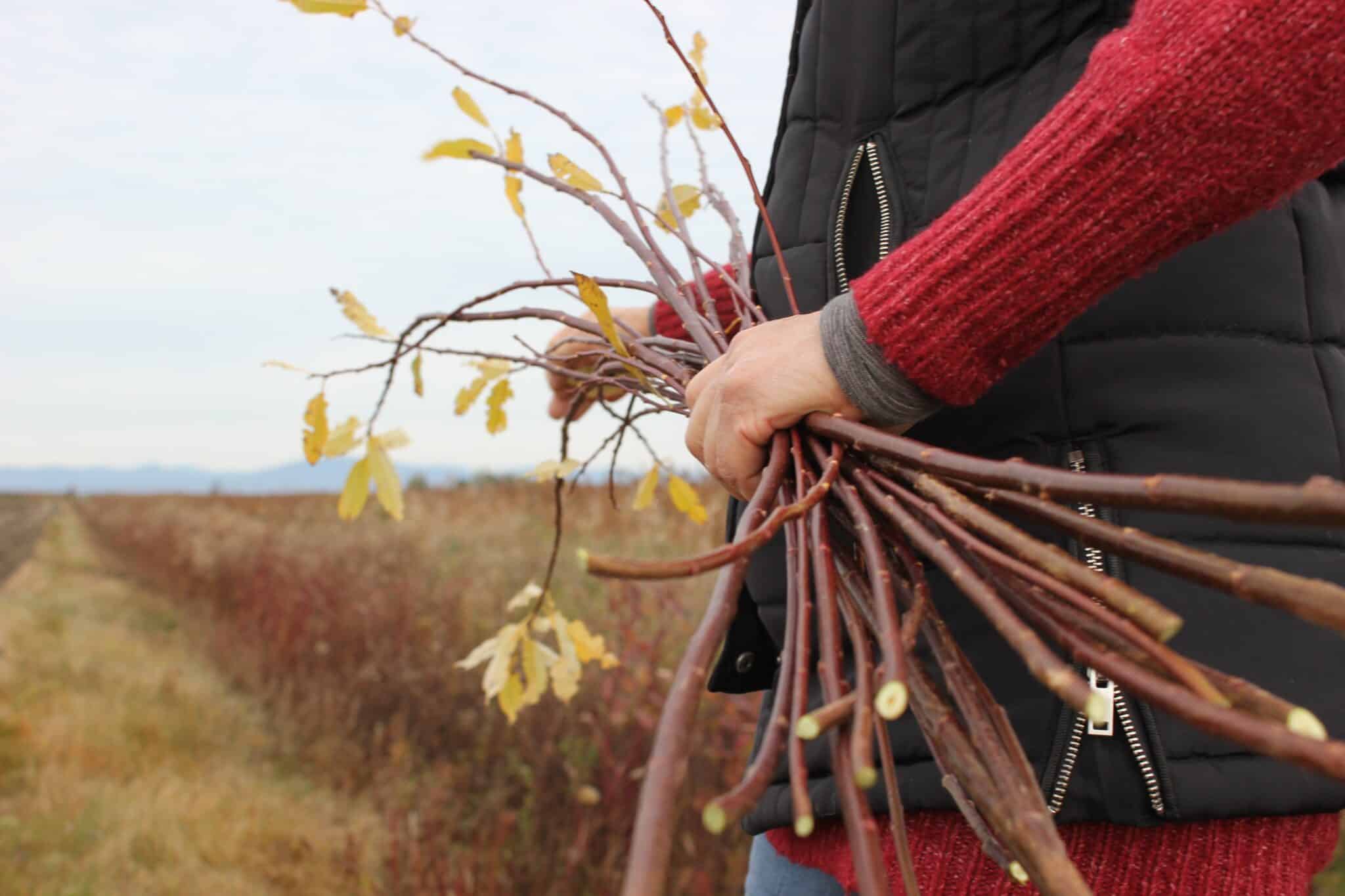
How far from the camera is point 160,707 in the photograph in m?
6.26

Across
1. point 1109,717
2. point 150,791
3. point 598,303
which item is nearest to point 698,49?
point 598,303

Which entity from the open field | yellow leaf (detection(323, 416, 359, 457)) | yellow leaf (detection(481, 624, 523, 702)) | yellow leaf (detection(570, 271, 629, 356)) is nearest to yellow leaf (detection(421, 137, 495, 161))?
yellow leaf (detection(570, 271, 629, 356))

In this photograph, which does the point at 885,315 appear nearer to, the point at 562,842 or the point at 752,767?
the point at 752,767

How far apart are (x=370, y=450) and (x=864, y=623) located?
3.13 ft

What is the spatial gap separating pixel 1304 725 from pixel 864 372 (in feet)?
1.50

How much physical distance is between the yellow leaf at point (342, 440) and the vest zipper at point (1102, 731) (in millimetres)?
1067

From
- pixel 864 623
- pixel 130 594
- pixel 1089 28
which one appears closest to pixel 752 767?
pixel 864 623

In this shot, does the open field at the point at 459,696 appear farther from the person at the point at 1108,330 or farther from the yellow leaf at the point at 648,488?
the person at the point at 1108,330

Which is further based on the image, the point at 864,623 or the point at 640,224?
the point at 640,224

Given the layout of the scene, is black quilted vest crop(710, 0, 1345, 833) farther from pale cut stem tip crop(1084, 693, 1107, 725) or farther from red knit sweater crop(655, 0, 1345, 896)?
pale cut stem tip crop(1084, 693, 1107, 725)

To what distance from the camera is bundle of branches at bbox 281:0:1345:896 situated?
60cm

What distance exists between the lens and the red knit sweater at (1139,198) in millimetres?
771

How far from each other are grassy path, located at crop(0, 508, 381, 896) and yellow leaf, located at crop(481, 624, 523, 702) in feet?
7.17

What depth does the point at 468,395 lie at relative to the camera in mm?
1768
